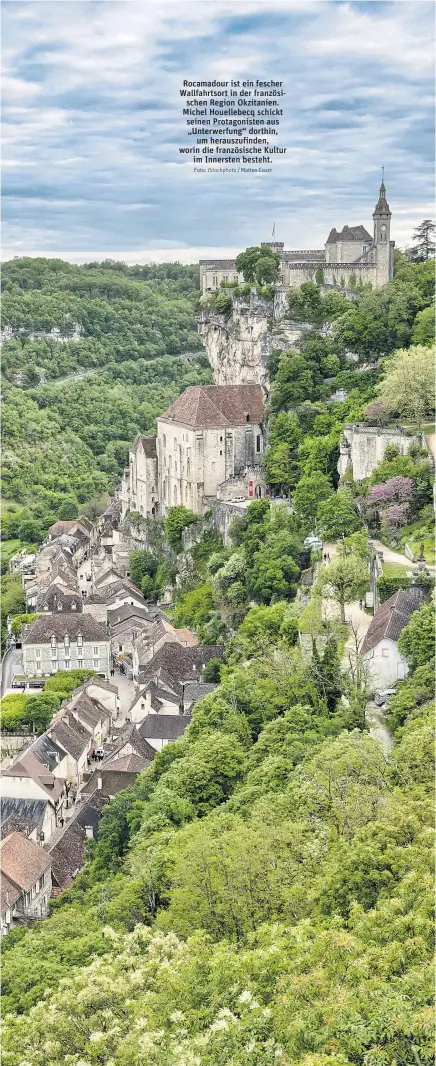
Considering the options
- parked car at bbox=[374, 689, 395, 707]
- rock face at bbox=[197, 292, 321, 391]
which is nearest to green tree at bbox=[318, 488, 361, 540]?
parked car at bbox=[374, 689, 395, 707]

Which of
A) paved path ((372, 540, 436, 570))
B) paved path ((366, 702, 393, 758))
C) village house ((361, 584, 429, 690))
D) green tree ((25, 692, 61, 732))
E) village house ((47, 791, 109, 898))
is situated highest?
paved path ((372, 540, 436, 570))

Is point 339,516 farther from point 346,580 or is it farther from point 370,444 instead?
point 346,580

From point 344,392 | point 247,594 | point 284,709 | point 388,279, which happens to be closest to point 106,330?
point 388,279

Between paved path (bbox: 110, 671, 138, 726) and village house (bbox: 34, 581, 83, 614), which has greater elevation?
village house (bbox: 34, 581, 83, 614)

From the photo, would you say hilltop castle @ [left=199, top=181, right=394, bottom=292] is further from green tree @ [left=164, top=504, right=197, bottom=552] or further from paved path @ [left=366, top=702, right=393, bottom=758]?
paved path @ [left=366, top=702, right=393, bottom=758]

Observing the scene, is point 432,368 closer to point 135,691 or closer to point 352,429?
point 352,429

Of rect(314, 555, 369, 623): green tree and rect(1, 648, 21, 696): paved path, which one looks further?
rect(1, 648, 21, 696): paved path
